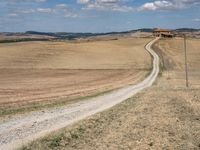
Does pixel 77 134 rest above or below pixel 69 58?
above

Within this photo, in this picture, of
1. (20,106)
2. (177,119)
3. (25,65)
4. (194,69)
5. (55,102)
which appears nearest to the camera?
(177,119)

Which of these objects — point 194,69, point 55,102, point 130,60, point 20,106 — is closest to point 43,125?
point 20,106

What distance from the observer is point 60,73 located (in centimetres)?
6544

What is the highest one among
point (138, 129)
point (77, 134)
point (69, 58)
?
point (77, 134)

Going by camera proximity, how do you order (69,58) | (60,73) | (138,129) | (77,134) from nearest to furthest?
(77,134)
(138,129)
(60,73)
(69,58)

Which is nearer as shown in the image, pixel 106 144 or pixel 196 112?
pixel 106 144

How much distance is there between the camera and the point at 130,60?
89.9 metres

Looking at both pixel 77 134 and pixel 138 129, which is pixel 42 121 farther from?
pixel 138 129

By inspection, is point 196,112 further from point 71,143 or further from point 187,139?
point 71,143


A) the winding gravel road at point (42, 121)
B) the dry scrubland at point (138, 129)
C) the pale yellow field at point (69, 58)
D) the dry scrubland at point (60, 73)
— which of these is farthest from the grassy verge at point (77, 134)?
the pale yellow field at point (69, 58)

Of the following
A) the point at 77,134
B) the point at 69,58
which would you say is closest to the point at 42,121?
the point at 77,134

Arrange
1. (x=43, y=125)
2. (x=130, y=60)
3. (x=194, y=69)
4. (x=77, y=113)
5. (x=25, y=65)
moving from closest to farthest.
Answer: (x=43, y=125)
(x=77, y=113)
(x=25, y=65)
(x=194, y=69)
(x=130, y=60)

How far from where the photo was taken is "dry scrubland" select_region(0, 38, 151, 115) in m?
37.1

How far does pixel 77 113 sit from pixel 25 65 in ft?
163
